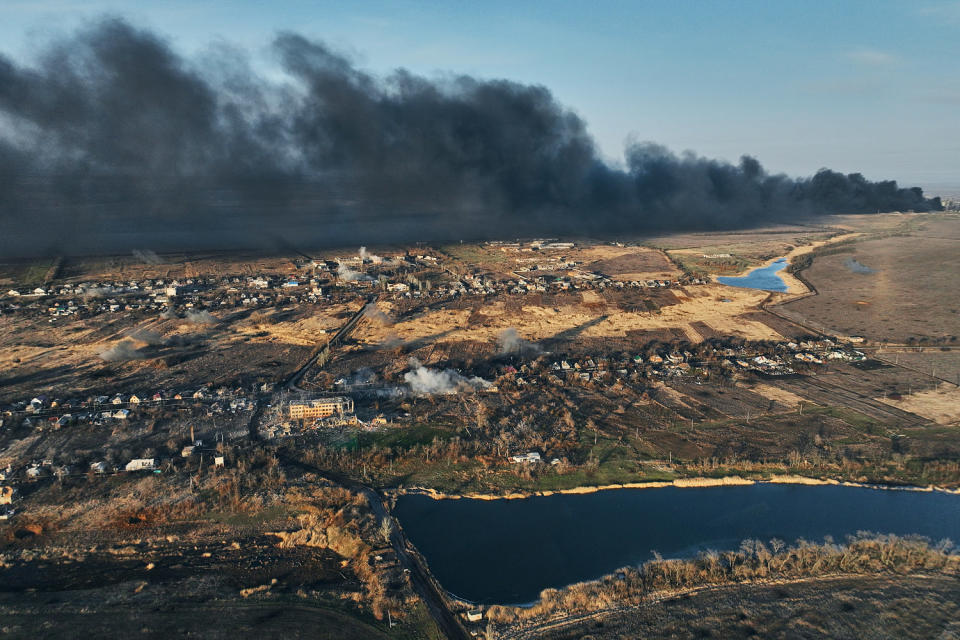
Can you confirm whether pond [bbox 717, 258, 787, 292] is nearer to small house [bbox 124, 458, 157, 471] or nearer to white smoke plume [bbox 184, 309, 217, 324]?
white smoke plume [bbox 184, 309, 217, 324]

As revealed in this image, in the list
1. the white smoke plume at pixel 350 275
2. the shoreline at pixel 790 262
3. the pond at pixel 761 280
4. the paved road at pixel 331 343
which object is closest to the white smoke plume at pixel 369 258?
the white smoke plume at pixel 350 275

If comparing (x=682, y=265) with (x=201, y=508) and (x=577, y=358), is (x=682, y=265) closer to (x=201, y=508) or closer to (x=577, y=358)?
(x=577, y=358)

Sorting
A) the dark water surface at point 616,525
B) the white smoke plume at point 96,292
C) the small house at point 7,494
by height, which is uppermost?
the white smoke plume at point 96,292

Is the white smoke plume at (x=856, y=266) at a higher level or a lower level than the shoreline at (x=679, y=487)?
higher

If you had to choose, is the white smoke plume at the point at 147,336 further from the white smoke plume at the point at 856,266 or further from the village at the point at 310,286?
the white smoke plume at the point at 856,266

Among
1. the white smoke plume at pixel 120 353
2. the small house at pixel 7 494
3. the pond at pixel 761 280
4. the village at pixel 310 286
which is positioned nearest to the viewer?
the small house at pixel 7 494

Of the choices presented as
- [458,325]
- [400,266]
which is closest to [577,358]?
[458,325]

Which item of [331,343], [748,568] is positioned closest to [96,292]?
[331,343]
